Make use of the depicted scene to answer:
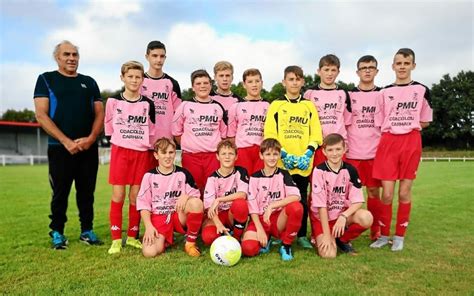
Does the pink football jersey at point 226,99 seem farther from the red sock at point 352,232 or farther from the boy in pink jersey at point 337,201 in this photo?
the red sock at point 352,232

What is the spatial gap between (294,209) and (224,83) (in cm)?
200

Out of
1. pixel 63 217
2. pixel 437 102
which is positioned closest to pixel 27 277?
pixel 63 217

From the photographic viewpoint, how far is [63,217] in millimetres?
5117

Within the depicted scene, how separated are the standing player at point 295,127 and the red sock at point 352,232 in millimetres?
470

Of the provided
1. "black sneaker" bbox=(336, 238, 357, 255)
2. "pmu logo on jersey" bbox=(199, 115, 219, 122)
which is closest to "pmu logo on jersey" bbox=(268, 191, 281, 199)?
"black sneaker" bbox=(336, 238, 357, 255)

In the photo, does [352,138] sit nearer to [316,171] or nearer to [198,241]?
[316,171]

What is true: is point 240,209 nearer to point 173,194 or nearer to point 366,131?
point 173,194

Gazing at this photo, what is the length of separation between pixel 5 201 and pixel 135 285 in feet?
23.8

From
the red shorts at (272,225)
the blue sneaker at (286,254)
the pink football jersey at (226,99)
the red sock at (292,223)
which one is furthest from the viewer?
the pink football jersey at (226,99)

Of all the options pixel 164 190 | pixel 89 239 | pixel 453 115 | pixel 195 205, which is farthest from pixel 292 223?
pixel 453 115

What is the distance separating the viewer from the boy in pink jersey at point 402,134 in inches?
195

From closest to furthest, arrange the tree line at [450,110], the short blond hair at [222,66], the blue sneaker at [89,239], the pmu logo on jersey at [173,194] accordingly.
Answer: the pmu logo on jersey at [173,194]
the blue sneaker at [89,239]
the short blond hair at [222,66]
the tree line at [450,110]

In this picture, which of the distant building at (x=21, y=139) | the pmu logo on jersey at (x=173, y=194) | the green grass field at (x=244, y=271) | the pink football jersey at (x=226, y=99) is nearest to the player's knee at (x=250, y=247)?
the green grass field at (x=244, y=271)

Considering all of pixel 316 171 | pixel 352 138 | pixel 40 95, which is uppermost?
pixel 40 95
